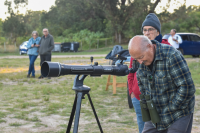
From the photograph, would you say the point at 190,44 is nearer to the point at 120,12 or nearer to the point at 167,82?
the point at 167,82

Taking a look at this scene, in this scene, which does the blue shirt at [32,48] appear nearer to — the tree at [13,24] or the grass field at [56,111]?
the grass field at [56,111]

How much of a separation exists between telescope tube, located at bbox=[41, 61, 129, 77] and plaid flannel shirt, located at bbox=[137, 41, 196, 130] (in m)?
0.45

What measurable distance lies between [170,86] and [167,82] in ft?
0.17

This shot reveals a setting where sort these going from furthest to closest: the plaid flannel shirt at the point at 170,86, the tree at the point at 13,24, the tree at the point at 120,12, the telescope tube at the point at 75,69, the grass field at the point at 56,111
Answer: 1. the tree at the point at 13,24
2. the tree at the point at 120,12
3. the grass field at the point at 56,111
4. the telescope tube at the point at 75,69
5. the plaid flannel shirt at the point at 170,86

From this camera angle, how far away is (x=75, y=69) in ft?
8.55

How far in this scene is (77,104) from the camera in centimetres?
281

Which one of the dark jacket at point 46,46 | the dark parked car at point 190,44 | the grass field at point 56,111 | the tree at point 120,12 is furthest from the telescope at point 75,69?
the tree at point 120,12

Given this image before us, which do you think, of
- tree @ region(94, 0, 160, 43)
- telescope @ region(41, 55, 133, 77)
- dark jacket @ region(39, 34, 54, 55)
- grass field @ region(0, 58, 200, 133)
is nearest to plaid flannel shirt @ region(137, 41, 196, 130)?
telescope @ region(41, 55, 133, 77)

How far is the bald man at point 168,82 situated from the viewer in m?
2.29

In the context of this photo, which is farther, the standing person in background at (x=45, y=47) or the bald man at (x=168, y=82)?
the standing person in background at (x=45, y=47)

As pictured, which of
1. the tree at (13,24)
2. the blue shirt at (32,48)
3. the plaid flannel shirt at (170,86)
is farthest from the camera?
the tree at (13,24)

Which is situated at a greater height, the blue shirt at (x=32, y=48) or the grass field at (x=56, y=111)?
the blue shirt at (x=32, y=48)

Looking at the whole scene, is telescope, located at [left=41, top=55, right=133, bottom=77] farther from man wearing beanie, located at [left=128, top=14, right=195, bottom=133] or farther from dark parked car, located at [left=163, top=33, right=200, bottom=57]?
dark parked car, located at [left=163, top=33, right=200, bottom=57]

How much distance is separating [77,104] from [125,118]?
291 cm
